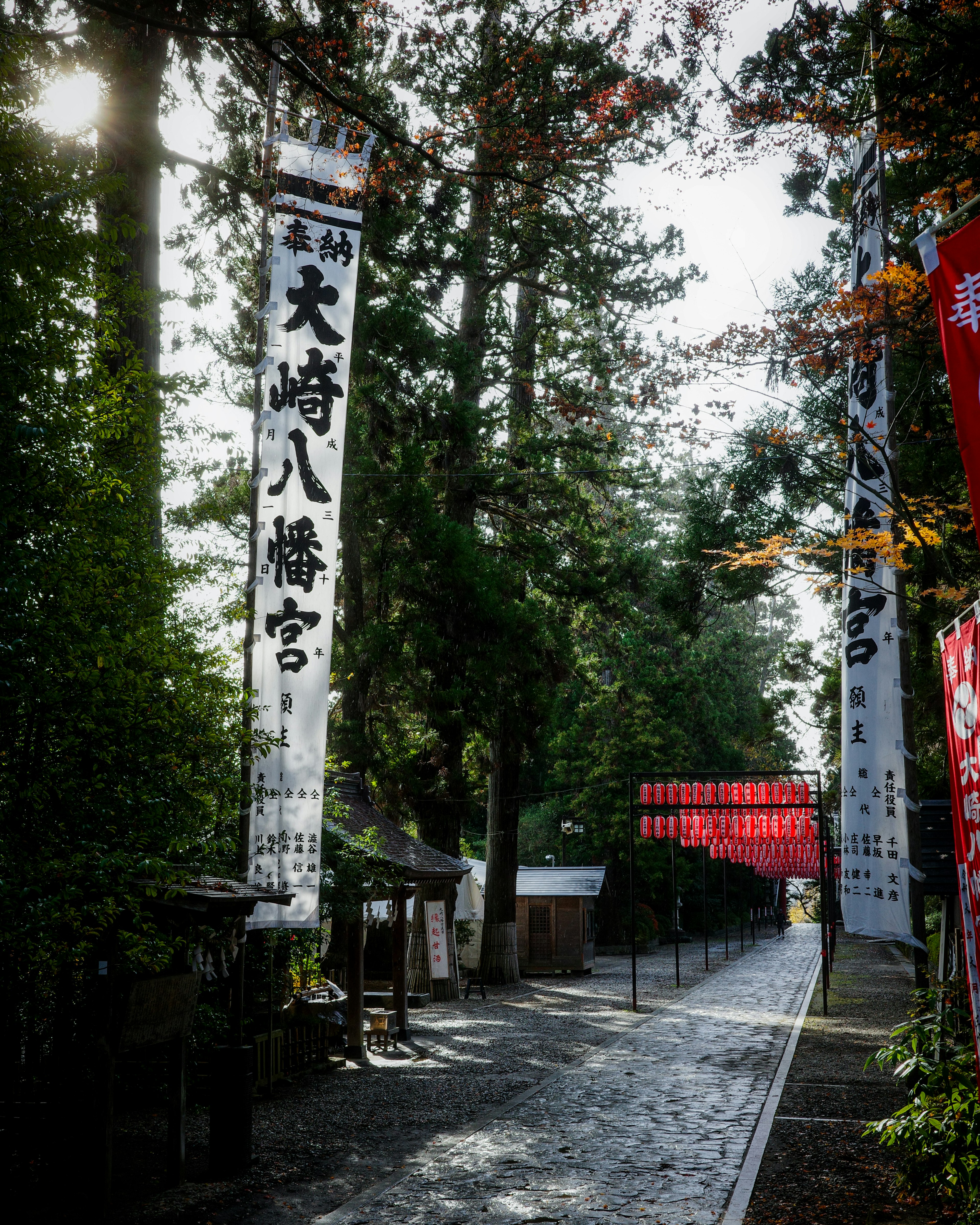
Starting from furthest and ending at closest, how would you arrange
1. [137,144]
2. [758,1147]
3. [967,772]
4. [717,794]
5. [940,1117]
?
1. [717,794]
2. [137,144]
3. [758,1147]
4. [940,1117]
5. [967,772]

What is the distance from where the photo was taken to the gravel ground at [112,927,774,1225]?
7.93 metres

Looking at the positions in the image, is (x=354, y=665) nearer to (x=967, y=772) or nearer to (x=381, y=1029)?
(x=381, y=1029)

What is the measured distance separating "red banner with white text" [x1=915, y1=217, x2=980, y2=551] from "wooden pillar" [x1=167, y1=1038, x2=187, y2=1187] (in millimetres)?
7438

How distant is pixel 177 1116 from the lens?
820 cm

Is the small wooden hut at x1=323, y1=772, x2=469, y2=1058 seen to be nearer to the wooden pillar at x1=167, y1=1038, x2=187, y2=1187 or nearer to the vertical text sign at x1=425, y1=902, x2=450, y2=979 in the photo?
the vertical text sign at x1=425, y1=902, x2=450, y2=979

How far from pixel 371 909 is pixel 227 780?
10658 mm

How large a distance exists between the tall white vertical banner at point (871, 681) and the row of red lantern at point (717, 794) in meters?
10.7

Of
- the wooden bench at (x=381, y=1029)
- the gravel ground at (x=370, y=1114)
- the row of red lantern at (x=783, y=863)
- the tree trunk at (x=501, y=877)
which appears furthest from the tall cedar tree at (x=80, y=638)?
the row of red lantern at (x=783, y=863)

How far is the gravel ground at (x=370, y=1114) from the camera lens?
7930mm

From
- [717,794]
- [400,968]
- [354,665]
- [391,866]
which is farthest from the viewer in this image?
[717,794]

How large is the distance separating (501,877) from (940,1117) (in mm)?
20135

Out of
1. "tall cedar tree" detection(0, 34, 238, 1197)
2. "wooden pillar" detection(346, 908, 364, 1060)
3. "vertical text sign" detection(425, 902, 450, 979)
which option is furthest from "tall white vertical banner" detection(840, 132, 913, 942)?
"vertical text sign" detection(425, 902, 450, 979)

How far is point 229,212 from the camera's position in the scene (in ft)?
46.3

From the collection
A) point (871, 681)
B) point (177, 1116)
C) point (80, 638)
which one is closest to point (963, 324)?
point (80, 638)
